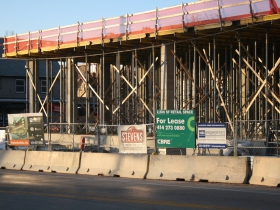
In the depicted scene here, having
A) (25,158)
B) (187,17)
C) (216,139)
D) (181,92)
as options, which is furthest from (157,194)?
(181,92)

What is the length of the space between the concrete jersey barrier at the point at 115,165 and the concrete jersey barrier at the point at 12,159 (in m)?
3.84

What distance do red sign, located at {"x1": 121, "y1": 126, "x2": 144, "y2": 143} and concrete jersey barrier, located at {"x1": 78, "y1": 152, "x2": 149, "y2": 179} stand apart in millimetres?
1287

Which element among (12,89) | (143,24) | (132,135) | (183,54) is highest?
(143,24)

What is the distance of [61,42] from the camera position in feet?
132

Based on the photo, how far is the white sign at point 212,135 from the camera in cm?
2052

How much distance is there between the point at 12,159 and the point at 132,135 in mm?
6000

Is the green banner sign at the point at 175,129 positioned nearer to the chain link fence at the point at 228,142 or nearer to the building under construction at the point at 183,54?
the chain link fence at the point at 228,142

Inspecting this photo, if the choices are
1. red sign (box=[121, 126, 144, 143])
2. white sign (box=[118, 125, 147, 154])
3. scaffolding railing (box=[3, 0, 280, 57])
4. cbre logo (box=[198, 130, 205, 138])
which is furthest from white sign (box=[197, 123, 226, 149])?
scaffolding railing (box=[3, 0, 280, 57])

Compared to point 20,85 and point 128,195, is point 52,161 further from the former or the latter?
point 20,85

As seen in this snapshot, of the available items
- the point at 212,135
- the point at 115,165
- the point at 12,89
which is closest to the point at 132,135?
the point at 115,165

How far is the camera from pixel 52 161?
24750mm

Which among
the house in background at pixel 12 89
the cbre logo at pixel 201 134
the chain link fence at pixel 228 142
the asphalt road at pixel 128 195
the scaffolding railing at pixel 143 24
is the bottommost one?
the asphalt road at pixel 128 195

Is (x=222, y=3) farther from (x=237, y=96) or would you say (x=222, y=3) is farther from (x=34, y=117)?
(x=34, y=117)

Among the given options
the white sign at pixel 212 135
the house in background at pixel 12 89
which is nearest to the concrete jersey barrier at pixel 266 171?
the white sign at pixel 212 135
